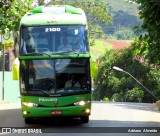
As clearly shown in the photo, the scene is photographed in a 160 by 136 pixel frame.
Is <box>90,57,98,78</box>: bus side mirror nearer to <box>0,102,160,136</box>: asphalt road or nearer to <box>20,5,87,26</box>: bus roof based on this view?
<box>20,5,87,26</box>: bus roof

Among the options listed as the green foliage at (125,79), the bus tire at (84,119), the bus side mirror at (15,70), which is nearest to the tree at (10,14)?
the bus side mirror at (15,70)

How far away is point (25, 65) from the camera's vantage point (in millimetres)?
16734

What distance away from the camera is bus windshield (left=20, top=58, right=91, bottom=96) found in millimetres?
16562

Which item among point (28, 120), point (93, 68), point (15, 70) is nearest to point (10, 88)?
point (28, 120)

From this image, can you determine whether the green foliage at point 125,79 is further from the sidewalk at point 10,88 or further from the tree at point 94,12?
the sidewalk at point 10,88

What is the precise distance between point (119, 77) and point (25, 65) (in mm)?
33505

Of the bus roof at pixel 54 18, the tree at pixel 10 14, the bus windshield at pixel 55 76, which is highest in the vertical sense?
the bus roof at pixel 54 18

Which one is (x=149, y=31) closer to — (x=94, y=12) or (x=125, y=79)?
(x=125, y=79)

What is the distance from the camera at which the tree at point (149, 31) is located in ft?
42.2

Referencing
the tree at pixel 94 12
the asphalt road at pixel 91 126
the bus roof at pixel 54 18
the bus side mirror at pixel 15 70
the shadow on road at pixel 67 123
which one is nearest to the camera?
the asphalt road at pixel 91 126

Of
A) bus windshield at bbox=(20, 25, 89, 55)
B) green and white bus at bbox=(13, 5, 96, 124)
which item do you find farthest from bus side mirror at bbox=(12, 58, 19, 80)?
bus windshield at bbox=(20, 25, 89, 55)

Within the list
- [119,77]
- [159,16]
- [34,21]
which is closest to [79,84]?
[34,21]

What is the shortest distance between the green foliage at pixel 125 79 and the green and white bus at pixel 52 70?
1175 inches

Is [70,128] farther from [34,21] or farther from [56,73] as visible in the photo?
[34,21]
